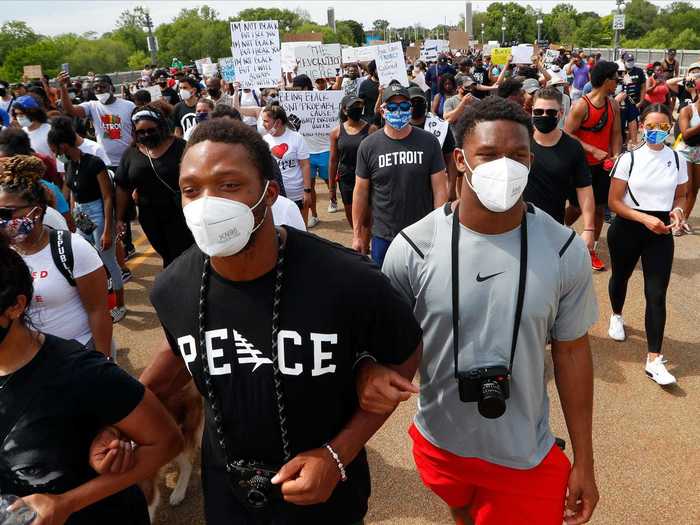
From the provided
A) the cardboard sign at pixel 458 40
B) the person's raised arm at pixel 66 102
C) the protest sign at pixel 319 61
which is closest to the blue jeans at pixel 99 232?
the person's raised arm at pixel 66 102

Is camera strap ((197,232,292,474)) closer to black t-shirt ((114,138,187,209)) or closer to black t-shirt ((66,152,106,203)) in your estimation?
black t-shirt ((114,138,187,209))

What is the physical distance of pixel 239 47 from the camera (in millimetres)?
9266

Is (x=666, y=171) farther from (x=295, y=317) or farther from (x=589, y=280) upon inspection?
(x=295, y=317)

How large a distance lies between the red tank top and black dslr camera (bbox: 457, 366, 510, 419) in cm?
481

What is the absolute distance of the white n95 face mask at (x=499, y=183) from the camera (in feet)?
6.58

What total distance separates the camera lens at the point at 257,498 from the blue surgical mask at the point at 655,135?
4005 millimetres

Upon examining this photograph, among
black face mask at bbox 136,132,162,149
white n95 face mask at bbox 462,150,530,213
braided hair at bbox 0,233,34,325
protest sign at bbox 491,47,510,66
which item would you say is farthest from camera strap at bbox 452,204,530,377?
protest sign at bbox 491,47,510,66

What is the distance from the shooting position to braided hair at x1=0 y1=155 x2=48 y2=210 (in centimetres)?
299

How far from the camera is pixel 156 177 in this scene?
5.00 metres

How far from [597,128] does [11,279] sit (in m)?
5.86

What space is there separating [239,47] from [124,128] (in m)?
2.28

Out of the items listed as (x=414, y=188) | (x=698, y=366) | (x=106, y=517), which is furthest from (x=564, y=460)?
(x=698, y=366)

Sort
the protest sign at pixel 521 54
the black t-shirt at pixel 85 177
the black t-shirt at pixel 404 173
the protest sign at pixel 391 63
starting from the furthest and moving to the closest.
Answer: the protest sign at pixel 521 54, the protest sign at pixel 391 63, the black t-shirt at pixel 85 177, the black t-shirt at pixel 404 173

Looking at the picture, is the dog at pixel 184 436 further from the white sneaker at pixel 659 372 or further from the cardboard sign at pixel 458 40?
the cardboard sign at pixel 458 40
